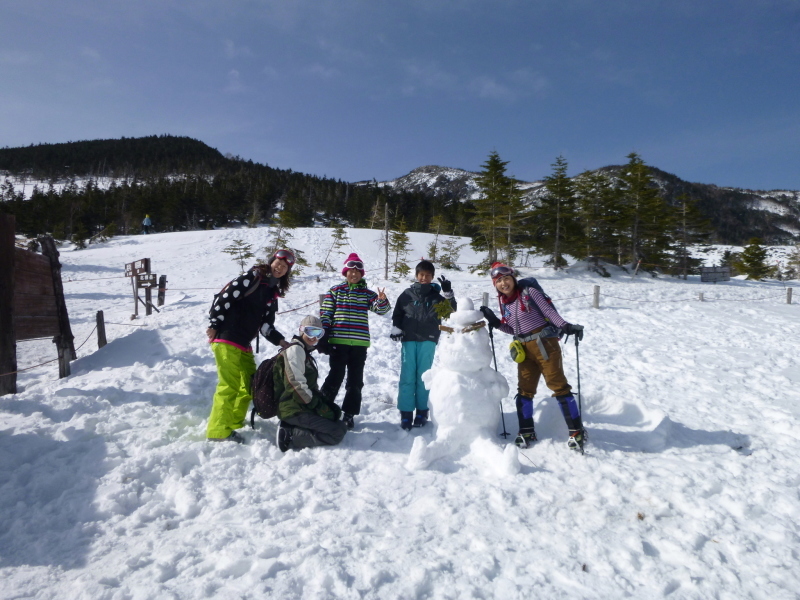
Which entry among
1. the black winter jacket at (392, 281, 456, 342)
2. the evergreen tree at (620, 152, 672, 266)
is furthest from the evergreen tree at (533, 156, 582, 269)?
the black winter jacket at (392, 281, 456, 342)

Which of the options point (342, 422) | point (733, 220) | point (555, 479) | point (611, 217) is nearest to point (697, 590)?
point (555, 479)

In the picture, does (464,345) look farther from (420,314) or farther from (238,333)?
(238,333)

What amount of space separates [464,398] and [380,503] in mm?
1162

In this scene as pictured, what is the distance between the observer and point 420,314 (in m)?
4.26

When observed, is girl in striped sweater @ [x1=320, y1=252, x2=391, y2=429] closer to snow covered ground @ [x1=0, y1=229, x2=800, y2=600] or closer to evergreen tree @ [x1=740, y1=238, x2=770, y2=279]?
snow covered ground @ [x1=0, y1=229, x2=800, y2=600]

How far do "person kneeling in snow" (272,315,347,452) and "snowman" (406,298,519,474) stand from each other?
0.84m

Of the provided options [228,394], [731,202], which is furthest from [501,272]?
[731,202]

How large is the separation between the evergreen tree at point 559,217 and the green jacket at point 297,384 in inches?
822

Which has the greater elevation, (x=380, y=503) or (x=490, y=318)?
(x=490, y=318)

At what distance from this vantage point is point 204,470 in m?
3.34

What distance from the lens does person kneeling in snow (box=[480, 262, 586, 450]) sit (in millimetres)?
3666

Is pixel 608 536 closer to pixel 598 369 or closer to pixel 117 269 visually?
pixel 598 369

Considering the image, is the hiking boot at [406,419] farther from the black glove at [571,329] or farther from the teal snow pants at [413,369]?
the black glove at [571,329]

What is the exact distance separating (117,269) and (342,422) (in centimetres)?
2184
